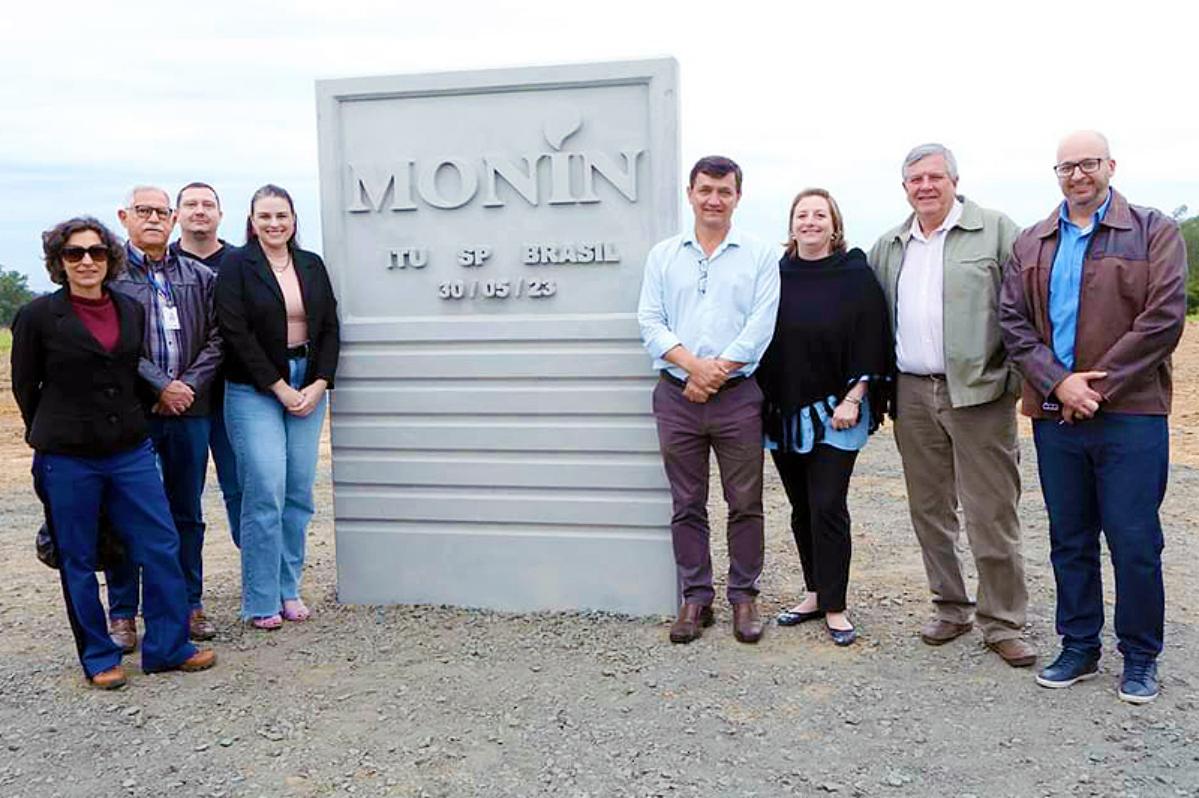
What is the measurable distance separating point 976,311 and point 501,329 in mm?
2238

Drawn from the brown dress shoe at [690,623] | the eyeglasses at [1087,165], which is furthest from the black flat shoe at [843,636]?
the eyeglasses at [1087,165]

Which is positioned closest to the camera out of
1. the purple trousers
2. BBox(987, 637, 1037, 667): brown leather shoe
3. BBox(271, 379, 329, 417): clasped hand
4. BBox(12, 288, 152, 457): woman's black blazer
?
BBox(12, 288, 152, 457): woman's black blazer

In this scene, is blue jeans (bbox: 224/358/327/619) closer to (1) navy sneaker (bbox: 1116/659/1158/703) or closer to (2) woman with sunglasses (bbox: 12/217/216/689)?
(2) woman with sunglasses (bbox: 12/217/216/689)

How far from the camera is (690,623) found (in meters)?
5.36

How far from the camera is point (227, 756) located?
422 centimetres

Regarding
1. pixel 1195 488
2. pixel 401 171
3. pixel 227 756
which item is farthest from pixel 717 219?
pixel 1195 488

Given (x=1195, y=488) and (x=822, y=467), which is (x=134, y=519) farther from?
(x=1195, y=488)

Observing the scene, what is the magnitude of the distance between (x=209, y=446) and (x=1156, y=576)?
4233 mm

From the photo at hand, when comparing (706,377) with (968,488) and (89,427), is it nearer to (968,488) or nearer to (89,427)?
(968,488)

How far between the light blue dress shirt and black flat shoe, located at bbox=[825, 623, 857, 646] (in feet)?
4.14

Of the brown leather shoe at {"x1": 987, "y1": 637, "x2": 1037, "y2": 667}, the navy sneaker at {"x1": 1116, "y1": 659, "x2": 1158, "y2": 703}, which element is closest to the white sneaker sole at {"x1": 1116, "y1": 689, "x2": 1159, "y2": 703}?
the navy sneaker at {"x1": 1116, "y1": 659, "x2": 1158, "y2": 703}

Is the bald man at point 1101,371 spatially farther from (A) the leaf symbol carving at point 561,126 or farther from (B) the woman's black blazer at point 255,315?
(B) the woman's black blazer at point 255,315

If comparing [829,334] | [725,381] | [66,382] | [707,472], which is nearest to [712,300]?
[725,381]

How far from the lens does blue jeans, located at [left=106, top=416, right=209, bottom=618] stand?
5266 millimetres
